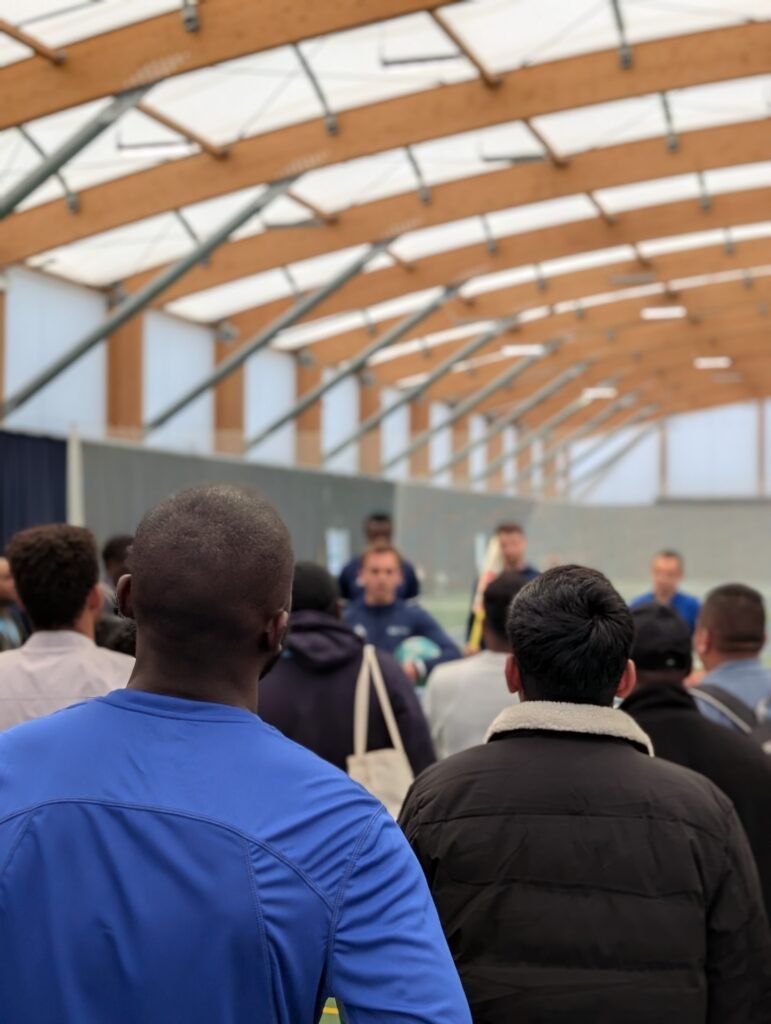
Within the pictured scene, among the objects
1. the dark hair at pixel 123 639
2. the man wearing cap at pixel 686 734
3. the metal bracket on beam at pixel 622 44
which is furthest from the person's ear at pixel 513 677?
the metal bracket on beam at pixel 622 44

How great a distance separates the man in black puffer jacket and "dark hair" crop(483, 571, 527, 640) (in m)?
1.85

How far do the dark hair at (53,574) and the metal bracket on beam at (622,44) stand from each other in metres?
13.1

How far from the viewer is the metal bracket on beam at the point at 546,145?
60.4 feet

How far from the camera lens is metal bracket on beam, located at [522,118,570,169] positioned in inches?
725

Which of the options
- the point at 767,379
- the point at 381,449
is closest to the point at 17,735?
the point at 381,449

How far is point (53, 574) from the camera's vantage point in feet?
12.2

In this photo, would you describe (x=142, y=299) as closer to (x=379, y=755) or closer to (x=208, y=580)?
(x=379, y=755)

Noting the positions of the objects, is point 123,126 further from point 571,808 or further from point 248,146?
point 571,808

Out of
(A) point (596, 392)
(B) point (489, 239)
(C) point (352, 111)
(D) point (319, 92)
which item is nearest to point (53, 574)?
(D) point (319, 92)

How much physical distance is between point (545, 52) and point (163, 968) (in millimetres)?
15729

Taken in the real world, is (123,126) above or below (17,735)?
above

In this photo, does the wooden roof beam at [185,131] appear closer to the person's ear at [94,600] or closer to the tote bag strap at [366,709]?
the tote bag strap at [366,709]

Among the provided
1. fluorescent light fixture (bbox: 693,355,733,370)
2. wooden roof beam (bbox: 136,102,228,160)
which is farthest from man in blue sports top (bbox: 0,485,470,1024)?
fluorescent light fixture (bbox: 693,355,733,370)

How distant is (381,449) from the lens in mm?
19062
